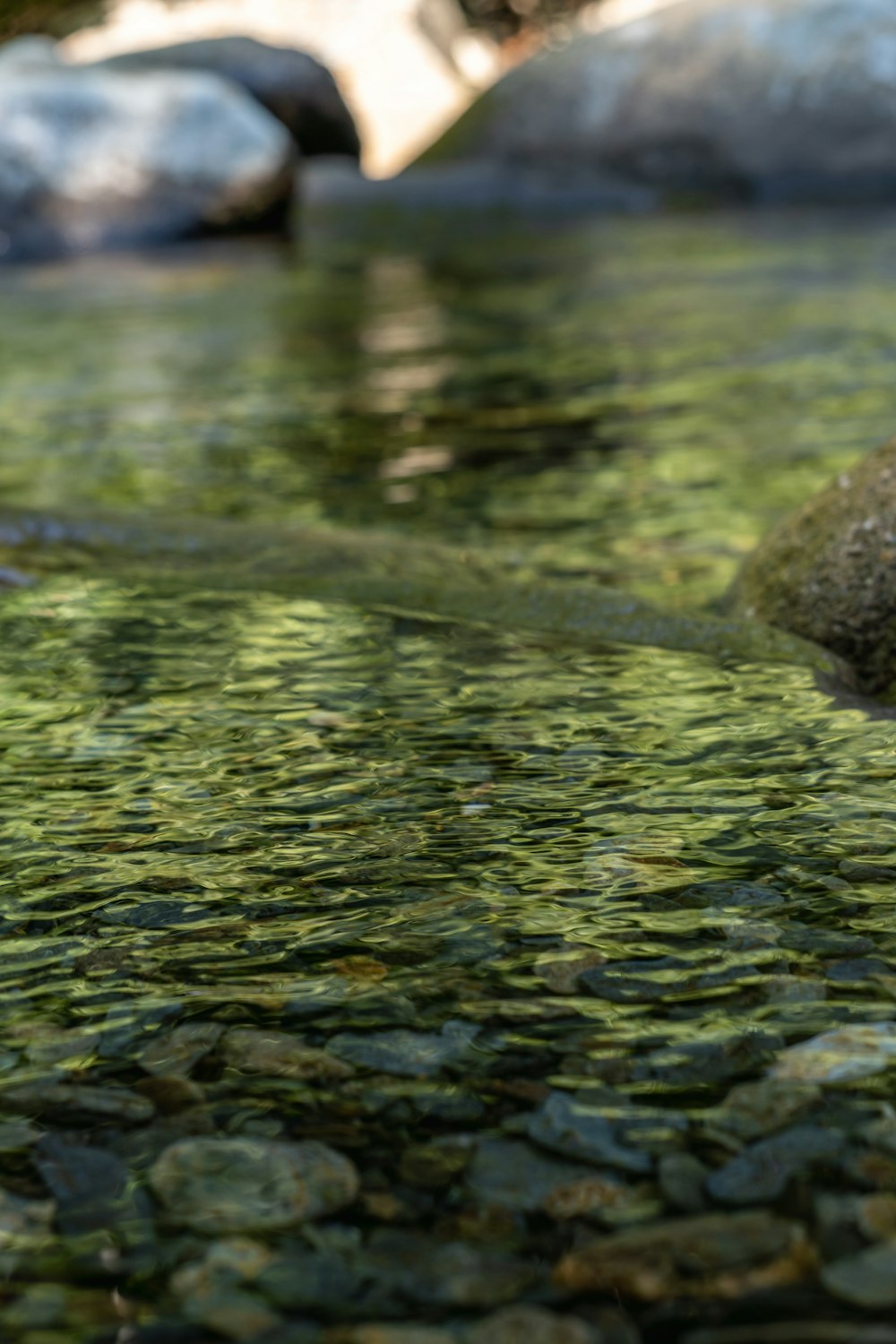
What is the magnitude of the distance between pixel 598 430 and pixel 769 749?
3991 millimetres

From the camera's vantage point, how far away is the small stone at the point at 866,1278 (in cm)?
153

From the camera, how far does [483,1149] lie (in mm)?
1802

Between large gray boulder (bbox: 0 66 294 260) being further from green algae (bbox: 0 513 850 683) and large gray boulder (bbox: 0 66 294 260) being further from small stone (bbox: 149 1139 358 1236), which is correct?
small stone (bbox: 149 1139 358 1236)

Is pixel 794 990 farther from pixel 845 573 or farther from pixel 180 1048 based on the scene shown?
pixel 845 573

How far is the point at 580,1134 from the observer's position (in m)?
1.82

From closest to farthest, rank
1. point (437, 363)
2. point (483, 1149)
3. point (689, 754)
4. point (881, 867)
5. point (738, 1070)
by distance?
point (483, 1149) → point (738, 1070) → point (881, 867) → point (689, 754) → point (437, 363)

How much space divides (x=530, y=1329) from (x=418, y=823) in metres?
1.25

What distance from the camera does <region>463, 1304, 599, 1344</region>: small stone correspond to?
150cm

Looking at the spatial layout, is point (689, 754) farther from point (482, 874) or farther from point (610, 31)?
point (610, 31)

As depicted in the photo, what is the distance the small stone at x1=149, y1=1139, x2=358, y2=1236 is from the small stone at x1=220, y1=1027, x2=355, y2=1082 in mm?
147

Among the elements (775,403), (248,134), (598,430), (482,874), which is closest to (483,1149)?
(482,874)

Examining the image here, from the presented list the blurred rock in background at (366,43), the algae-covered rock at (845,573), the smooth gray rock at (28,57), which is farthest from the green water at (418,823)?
the blurred rock in background at (366,43)

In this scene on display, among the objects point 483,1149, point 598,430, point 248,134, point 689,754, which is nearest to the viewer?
point 483,1149

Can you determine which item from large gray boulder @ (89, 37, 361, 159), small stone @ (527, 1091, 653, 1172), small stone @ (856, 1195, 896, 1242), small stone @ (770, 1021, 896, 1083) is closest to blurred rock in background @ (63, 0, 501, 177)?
large gray boulder @ (89, 37, 361, 159)
